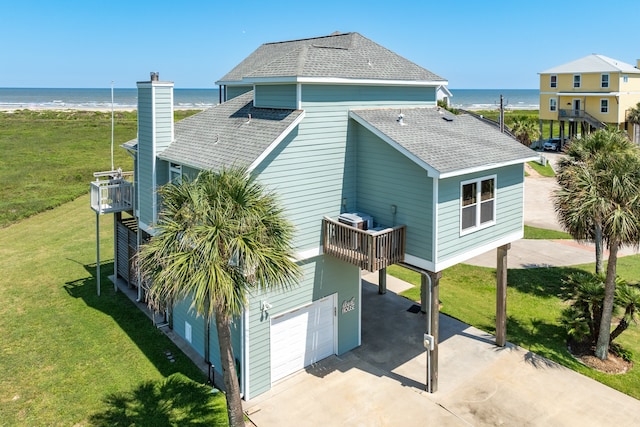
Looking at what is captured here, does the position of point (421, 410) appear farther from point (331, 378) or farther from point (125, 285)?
point (125, 285)

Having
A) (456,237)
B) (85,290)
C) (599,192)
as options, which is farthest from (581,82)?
(85,290)

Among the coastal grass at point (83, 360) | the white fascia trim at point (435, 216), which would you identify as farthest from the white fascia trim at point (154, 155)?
the white fascia trim at point (435, 216)

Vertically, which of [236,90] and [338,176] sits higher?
[236,90]

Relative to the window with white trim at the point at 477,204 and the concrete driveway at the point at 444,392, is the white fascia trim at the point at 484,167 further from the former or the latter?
the concrete driveway at the point at 444,392

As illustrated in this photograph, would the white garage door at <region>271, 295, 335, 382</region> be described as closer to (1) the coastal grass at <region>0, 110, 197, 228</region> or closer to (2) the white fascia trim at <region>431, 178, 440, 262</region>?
(2) the white fascia trim at <region>431, 178, 440, 262</region>

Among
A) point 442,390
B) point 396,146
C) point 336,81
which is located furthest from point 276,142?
point 442,390

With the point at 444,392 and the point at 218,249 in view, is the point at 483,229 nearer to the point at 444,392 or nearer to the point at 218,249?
the point at 444,392

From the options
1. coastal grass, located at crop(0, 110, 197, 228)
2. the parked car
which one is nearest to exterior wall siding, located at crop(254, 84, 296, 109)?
coastal grass, located at crop(0, 110, 197, 228)
